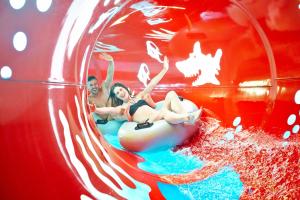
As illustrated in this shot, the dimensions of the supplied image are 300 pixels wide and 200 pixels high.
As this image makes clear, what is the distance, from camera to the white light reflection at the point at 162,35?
84.9 inches

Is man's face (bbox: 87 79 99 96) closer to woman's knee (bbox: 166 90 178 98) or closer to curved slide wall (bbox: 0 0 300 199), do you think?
curved slide wall (bbox: 0 0 300 199)

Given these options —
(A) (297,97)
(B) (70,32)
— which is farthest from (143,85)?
(B) (70,32)

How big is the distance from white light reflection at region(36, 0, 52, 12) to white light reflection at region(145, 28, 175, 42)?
1.21 m

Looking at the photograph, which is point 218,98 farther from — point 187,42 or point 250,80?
point 187,42

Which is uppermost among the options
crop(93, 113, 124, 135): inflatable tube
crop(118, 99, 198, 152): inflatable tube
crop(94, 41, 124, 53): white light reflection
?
crop(94, 41, 124, 53): white light reflection

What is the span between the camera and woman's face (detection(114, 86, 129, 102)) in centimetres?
206

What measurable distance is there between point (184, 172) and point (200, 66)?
0.68 meters

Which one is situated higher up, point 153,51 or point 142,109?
point 153,51

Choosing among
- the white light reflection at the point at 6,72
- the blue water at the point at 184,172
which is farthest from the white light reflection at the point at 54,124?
the blue water at the point at 184,172

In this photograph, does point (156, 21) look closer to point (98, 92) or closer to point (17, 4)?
point (98, 92)

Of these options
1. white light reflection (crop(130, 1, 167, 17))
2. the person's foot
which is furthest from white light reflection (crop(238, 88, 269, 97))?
white light reflection (crop(130, 1, 167, 17))

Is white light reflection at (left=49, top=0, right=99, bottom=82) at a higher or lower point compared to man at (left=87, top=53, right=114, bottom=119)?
higher

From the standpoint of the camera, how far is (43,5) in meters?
0.98

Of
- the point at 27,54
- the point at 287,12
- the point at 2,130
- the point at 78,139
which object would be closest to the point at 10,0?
the point at 27,54
